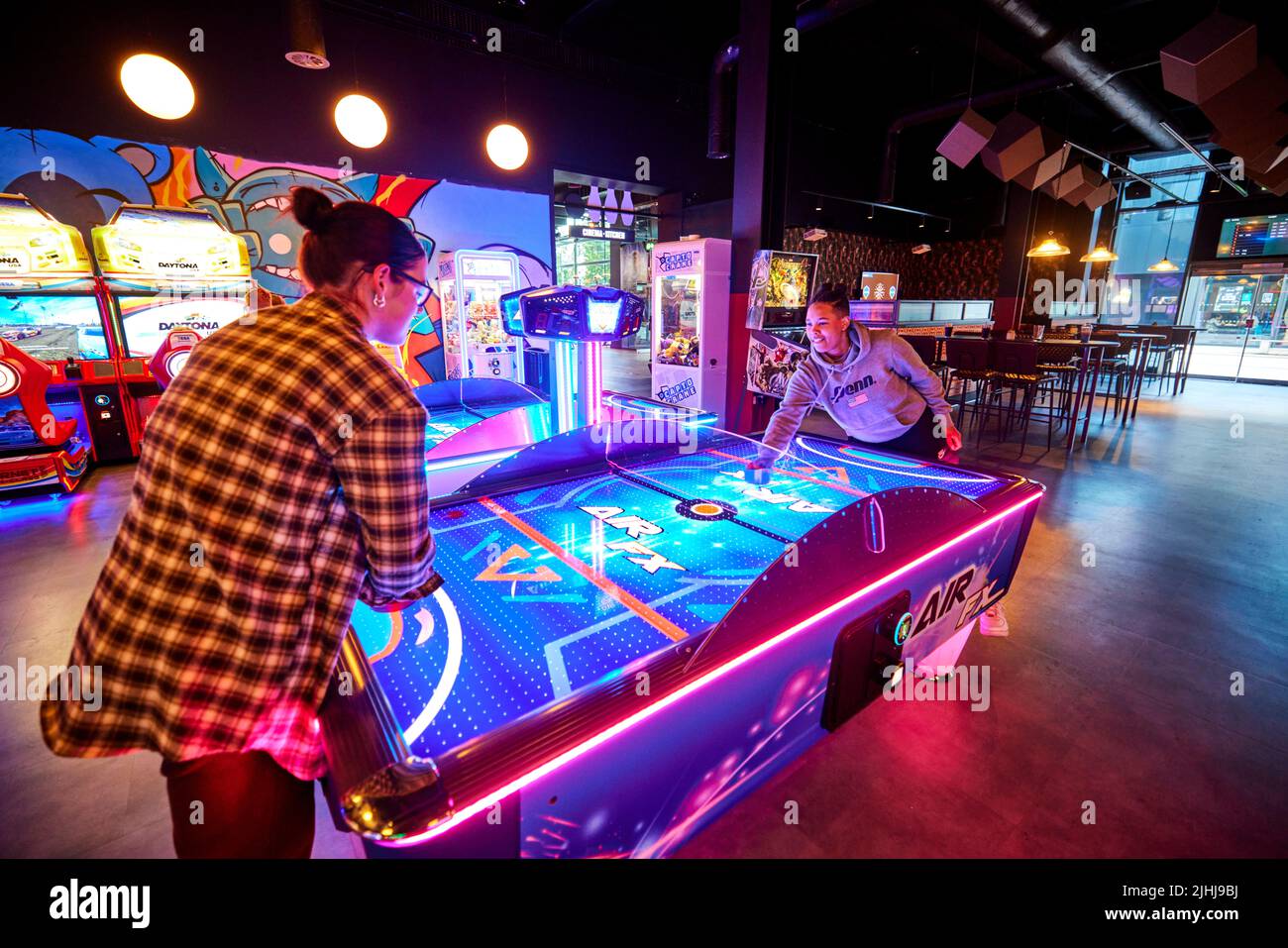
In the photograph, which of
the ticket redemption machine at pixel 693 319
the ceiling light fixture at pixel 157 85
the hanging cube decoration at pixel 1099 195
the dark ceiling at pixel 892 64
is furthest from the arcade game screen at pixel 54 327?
the hanging cube decoration at pixel 1099 195

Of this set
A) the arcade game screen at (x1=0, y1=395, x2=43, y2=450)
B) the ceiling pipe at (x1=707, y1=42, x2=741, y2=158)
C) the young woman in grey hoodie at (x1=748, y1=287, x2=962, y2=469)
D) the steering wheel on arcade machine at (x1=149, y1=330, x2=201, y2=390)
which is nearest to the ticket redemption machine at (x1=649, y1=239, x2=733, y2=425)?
the ceiling pipe at (x1=707, y1=42, x2=741, y2=158)

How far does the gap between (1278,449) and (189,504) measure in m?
9.12

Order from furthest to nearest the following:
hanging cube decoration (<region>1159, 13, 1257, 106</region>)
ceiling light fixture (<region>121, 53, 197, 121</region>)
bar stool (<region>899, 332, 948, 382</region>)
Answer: bar stool (<region>899, 332, 948, 382</region>)
ceiling light fixture (<region>121, 53, 197, 121</region>)
hanging cube decoration (<region>1159, 13, 1257, 106</region>)

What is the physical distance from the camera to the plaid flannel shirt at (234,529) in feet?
2.89

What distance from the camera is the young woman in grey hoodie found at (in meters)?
2.65

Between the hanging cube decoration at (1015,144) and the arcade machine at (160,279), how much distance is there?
7.86m

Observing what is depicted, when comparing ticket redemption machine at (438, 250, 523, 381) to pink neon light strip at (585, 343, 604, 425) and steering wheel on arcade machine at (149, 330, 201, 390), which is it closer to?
steering wheel on arcade machine at (149, 330, 201, 390)

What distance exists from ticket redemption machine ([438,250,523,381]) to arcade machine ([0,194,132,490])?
314 cm

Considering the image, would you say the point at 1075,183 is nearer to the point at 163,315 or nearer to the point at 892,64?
the point at 892,64

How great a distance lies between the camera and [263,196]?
6.01 meters

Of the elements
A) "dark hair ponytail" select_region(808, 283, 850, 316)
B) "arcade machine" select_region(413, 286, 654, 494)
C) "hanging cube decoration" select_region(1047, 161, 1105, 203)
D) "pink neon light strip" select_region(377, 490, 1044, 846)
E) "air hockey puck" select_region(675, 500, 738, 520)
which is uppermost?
"hanging cube decoration" select_region(1047, 161, 1105, 203)
